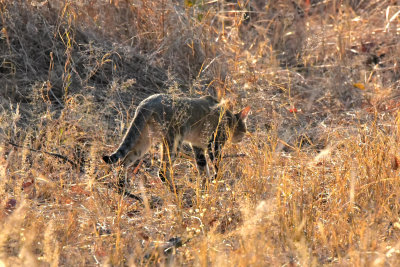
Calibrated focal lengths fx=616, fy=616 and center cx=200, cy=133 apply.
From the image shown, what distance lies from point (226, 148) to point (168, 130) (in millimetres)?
740

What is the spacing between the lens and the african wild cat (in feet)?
14.0

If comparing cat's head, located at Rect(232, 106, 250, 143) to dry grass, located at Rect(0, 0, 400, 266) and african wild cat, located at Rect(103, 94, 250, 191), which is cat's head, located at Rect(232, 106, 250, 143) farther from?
african wild cat, located at Rect(103, 94, 250, 191)

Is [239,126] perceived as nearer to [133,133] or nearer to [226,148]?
[226,148]

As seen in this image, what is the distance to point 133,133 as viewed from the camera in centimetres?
429

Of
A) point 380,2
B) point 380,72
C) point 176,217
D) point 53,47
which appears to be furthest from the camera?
point 380,2

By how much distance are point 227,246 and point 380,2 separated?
6.59 meters

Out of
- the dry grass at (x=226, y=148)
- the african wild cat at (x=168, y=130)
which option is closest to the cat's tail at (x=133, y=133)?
the african wild cat at (x=168, y=130)

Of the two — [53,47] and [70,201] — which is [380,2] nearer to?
[53,47]

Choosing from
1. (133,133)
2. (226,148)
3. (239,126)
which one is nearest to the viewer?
(133,133)

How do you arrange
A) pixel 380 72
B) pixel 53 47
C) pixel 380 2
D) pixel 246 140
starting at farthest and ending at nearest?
pixel 380 2
pixel 380 72
pixel 53 47
pixel 246 140

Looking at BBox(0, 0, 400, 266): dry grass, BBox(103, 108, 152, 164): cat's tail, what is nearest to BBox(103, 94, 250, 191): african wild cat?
BBox(103, 108, 152, 164): cat's tail

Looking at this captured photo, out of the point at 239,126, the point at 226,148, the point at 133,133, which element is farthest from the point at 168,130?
the point at 239,126

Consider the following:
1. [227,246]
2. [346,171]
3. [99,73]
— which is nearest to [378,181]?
[346,171]

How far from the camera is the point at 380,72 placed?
7289 millimetres
